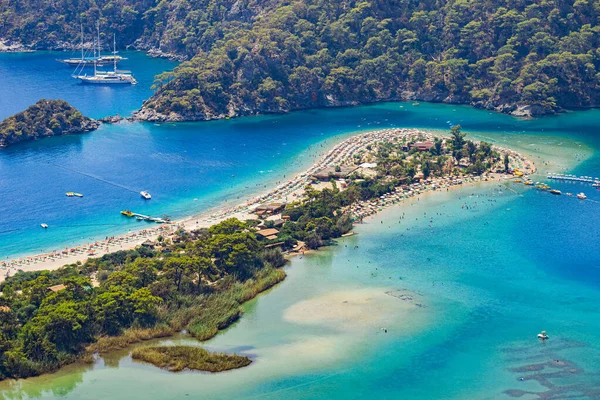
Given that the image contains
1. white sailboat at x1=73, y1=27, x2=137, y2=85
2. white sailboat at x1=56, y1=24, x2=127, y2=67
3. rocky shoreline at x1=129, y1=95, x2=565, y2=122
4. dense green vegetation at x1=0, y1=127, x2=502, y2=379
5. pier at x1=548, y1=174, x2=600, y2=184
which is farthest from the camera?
white sailboat at x1=56, y1=24, x2=127, y2=67

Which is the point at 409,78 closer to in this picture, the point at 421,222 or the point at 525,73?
the point at 525,73

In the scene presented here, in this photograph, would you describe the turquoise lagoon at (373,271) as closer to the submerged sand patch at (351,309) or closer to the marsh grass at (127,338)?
the submerged sand patch at (351,309)

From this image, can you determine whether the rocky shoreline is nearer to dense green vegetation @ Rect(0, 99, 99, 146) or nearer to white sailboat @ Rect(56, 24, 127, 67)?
dense green vegetation @ Rect(0, 99, 99, 146)

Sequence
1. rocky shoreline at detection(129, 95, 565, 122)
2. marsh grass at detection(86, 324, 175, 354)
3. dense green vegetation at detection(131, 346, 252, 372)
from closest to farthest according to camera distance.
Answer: dense green vegetation at detection(131, 346, 252, 372)
marsh grass at detection(86, 324, 175, 354)
rocky shoreline at detection(129, 95, 565, 122)

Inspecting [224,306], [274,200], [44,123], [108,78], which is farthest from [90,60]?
[224,306]

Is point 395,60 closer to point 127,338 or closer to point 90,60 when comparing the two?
point 90,60

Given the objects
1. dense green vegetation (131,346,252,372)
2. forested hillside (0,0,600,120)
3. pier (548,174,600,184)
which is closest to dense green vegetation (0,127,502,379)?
dense green vegetation (131,346,252,372)

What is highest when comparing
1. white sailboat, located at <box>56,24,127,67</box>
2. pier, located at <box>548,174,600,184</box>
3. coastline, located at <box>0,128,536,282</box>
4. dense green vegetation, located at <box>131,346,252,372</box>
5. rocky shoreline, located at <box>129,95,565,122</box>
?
white sailboat, located at <box>56,24,127,67</box>

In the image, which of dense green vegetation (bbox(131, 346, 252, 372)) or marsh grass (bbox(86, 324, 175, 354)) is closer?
dense green vegetation (bbox(131, 346, 252, 372))
